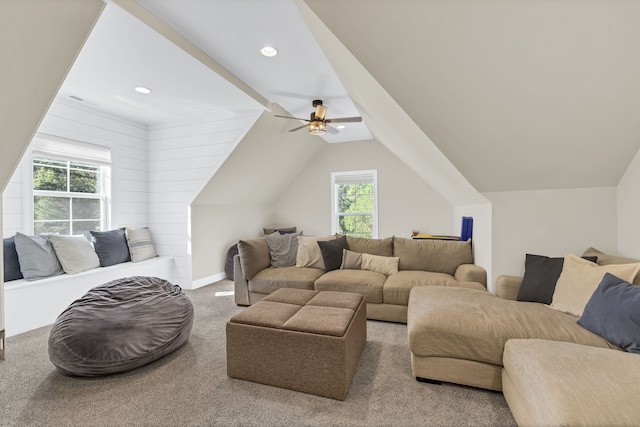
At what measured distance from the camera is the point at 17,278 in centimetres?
291

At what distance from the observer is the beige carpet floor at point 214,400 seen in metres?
1.53

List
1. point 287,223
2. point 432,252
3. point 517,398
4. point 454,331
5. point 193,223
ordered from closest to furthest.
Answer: point 517,398 < point 454,331 < point 432,252 < point 193,223 < point 287,223

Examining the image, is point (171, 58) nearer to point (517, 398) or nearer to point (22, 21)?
point (22, 21)

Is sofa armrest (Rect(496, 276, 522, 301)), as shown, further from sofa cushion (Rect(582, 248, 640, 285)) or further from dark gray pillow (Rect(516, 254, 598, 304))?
sofa cushion (Rect(582, 248, 640, 285))

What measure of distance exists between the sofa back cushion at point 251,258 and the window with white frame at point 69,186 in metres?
2.14

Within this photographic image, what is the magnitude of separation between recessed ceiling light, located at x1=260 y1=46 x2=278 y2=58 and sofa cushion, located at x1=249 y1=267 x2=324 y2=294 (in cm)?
230

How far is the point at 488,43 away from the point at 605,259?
1.87m

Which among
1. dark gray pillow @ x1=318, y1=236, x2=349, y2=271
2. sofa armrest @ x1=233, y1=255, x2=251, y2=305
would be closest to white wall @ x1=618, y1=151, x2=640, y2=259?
dark gray pillow @ x1=318, y1=236, x2=349, y2=271

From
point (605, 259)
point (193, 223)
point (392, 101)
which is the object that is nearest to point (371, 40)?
point (392, 101)

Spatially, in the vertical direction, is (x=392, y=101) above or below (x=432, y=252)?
above

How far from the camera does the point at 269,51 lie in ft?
8.34

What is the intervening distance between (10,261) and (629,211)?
5.59 metres

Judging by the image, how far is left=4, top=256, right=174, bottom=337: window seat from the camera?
2643mm

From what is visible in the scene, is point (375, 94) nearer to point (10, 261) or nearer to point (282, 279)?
point (282, 279)
